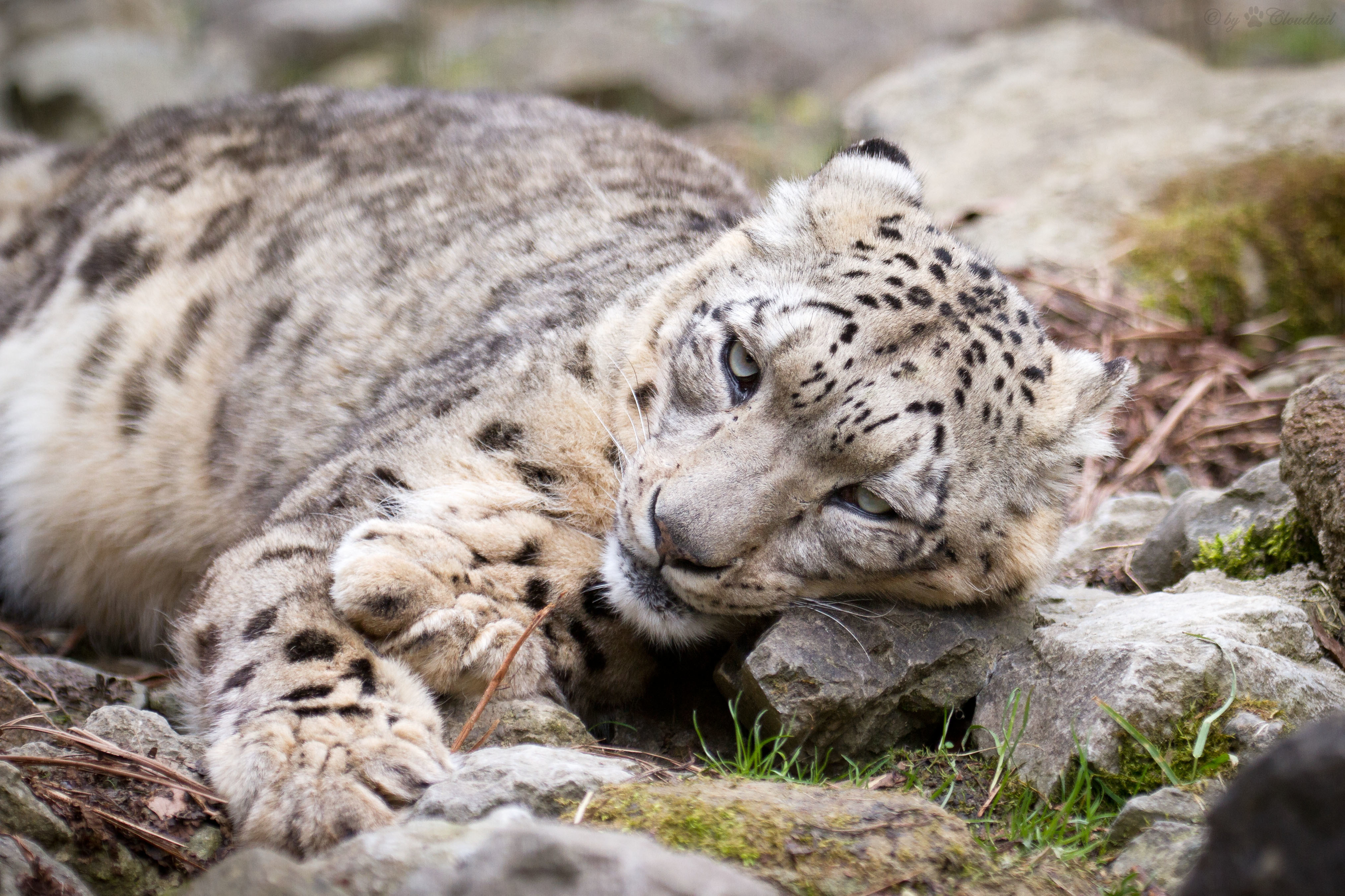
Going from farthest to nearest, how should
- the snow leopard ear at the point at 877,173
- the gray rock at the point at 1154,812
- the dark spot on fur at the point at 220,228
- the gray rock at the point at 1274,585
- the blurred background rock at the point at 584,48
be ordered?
the blurred background rock at the point at 584,48 < the dark spot on fur at the point at 220,228 < the snow leopard ear at the point at 877,173 < the gray rock at the point at 1274,585 < the gray rock at the point at 1154,812

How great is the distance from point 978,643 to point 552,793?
5.10 ft

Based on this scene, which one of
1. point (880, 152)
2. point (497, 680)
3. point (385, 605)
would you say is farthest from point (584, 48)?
point (497, 680)

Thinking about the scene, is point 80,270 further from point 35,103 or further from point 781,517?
point 35,103

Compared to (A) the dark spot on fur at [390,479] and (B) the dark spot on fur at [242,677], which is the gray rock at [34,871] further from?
(A) the dark spot on fur at [390,479]

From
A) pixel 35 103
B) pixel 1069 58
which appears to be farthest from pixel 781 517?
pixel 35 103

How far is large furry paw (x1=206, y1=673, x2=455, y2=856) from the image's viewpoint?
2793 mm

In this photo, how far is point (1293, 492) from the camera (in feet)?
12.2

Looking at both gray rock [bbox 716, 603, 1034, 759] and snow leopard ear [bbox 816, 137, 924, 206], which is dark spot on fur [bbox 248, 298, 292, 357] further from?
gray rock [bbox 716, 603, 1034, 759]

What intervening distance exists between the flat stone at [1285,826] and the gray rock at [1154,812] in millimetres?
1036

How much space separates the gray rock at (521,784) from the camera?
8.71 feet

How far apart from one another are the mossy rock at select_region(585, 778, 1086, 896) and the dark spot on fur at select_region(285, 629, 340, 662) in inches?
41.1

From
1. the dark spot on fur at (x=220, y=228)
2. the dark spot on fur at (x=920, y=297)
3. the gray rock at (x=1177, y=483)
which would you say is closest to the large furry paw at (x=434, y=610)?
the dark spot on fur at (x=920, y=297)

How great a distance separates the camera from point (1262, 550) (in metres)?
3.95

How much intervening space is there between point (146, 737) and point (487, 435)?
136 centimetres
